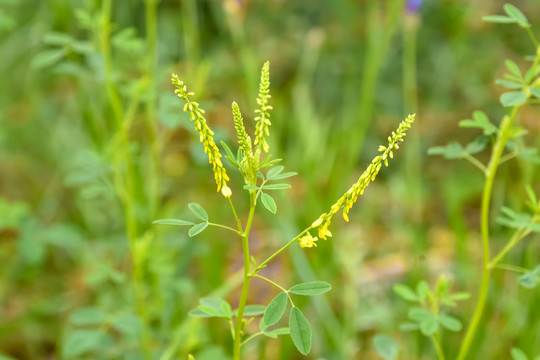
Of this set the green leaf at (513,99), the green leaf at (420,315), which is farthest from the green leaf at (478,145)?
the green leaf at (420,315)

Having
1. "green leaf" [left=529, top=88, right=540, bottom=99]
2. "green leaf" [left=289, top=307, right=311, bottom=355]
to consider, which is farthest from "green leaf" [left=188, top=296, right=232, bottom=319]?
"green leaf" [left=529, top=88, right=540, bottom=99]

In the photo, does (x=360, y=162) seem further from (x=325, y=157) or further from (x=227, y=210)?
(x=227, y=210)

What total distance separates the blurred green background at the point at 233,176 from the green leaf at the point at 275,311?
554 millimetres

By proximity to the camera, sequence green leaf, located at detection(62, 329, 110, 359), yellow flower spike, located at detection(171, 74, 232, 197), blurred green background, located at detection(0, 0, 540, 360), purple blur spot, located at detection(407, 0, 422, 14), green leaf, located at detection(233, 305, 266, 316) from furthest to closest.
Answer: purple blur spot, located at detection(407, 0, 422, 14) < blurred green background, located at detection(0, 0, 540, 360) < green leaf, located at detection(62, 329, 110, 359) < green leaf, located at detection(233, 305, 266, 316) < yellow flower spike, located at detection(171, 74, 232, 197)

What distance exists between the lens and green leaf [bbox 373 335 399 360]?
109 cm

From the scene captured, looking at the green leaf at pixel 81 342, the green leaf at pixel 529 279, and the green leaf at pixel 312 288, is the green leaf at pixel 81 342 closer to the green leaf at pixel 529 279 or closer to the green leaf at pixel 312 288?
the green leaf at pixel 312 288

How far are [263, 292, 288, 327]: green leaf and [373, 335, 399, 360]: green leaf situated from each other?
36 cm

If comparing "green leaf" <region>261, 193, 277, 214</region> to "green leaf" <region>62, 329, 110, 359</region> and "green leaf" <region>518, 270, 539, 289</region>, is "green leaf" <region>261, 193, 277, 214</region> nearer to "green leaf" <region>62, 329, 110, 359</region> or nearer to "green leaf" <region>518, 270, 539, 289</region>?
"green leaf" <region>518, 270, 539, 289</region>

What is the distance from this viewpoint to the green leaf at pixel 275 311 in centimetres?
80

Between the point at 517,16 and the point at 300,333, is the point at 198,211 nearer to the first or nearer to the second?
the point at 300,333

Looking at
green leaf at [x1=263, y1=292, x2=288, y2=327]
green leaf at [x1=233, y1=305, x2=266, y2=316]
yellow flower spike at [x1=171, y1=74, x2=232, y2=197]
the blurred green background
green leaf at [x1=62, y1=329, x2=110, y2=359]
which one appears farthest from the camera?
the blurred green background

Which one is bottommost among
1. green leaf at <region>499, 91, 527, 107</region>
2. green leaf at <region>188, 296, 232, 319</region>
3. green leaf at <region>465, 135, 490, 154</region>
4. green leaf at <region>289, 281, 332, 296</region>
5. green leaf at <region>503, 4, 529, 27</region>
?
green leaf at <region>188, 296, 232, 319</region>

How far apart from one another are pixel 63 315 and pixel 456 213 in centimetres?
127

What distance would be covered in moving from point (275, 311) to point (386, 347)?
400 millimetres
